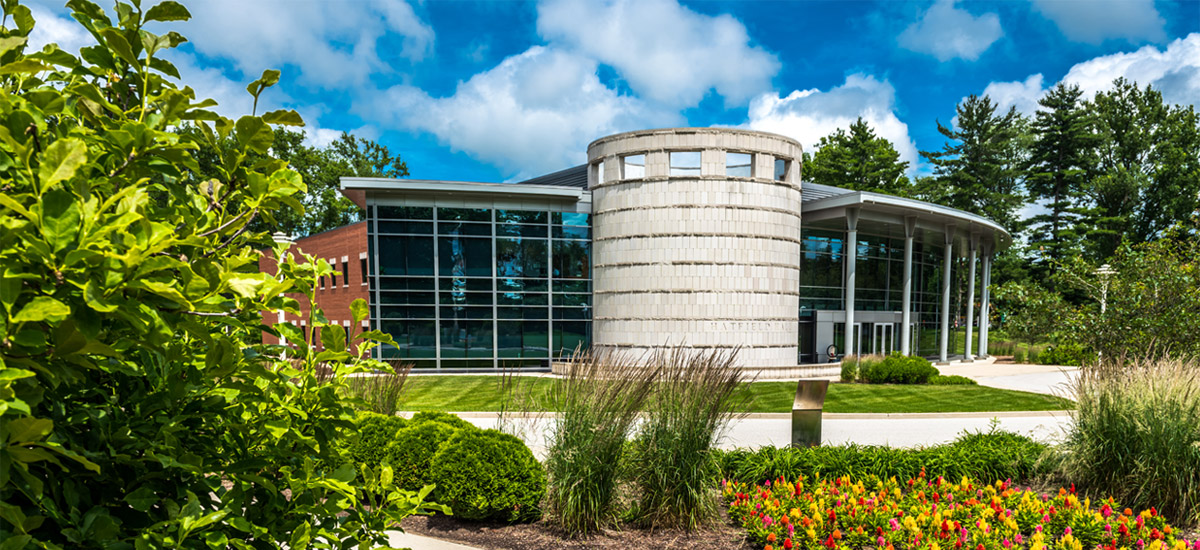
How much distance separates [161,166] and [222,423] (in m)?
0.86

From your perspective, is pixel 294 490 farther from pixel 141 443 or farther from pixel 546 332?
pixel 546 332

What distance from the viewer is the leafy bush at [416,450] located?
6.82 metres

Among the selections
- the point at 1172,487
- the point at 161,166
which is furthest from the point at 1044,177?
the point at 161,166

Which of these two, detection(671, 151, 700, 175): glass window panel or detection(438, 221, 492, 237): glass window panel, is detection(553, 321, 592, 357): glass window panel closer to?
detection(438, 221, 492, 237): glass window panel

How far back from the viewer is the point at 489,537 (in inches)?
244

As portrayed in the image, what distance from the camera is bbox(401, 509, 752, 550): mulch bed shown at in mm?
5722

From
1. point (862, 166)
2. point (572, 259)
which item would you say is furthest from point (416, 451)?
point (862, 166)

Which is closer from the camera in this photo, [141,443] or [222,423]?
[141,443]

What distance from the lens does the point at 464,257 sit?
978 inches

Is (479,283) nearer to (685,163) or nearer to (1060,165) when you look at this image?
(685,163)

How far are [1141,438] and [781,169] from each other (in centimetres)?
1858

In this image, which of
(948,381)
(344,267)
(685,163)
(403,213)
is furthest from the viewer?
(344,267)

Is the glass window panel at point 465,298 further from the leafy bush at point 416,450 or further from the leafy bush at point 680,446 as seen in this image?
the leafy bush at point 680,446

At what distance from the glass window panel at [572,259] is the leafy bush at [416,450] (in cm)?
1810
